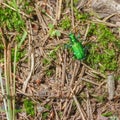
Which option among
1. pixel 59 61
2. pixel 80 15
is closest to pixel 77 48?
pixel 59 61

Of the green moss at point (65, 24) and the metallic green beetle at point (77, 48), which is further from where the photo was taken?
the green moss at point (65, 24)

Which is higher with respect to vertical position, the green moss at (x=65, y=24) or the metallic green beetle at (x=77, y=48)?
the green moss at (x=65, y=24)

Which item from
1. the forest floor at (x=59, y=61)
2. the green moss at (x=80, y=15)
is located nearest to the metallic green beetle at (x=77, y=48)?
the forest floor at (x=59, y=61)

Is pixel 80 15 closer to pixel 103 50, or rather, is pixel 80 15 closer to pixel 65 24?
pixel 65 24

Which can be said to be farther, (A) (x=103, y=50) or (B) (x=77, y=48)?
(A) (x=103, y=50)

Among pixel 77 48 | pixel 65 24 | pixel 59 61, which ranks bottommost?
pixel 59 61

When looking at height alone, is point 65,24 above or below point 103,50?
above

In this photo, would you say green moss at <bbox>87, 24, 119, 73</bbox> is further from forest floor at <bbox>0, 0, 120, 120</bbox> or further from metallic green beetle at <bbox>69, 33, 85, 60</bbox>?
metallic green beetle at <bbox>69, 33, 85, 60</bbox>

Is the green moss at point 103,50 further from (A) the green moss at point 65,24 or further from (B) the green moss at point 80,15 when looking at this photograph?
(A) the green moss at point 65,24
